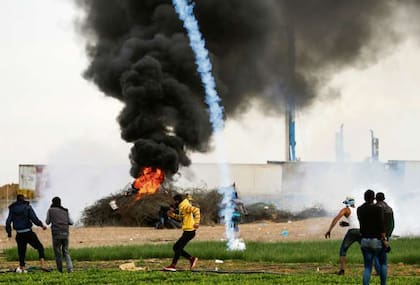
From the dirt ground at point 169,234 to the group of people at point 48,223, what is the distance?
378 inches

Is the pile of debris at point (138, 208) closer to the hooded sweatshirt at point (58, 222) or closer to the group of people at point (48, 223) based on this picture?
the group of people at point (48, 223)

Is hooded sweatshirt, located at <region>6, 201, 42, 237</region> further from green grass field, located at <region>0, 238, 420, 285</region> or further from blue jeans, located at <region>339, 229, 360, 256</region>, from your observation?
blue jeans, located at <region>339, 229, 360, 256</region>

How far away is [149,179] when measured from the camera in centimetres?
4731

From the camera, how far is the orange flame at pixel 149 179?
153 feet

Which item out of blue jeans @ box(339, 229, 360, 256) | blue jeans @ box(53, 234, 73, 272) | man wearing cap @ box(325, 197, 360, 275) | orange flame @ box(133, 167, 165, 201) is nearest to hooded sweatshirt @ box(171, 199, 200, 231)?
blue jeans @ box(53, 234, 73, 272)

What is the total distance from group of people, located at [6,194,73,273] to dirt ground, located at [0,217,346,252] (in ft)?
31.5

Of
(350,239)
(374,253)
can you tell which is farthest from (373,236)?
(350,239)

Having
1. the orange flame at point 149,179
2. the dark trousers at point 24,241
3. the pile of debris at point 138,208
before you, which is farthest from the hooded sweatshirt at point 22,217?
the orange flame at point 149,179

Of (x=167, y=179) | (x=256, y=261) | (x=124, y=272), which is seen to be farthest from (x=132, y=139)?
(x=124, y=272)

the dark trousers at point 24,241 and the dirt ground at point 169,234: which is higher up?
the dirt ground at point 169,234

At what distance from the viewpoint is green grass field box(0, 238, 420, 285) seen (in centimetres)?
1730

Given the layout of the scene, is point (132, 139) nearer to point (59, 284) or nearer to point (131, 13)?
point (131, 13)

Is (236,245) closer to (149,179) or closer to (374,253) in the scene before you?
(374,253)

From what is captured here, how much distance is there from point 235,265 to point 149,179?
2611 centimetres
